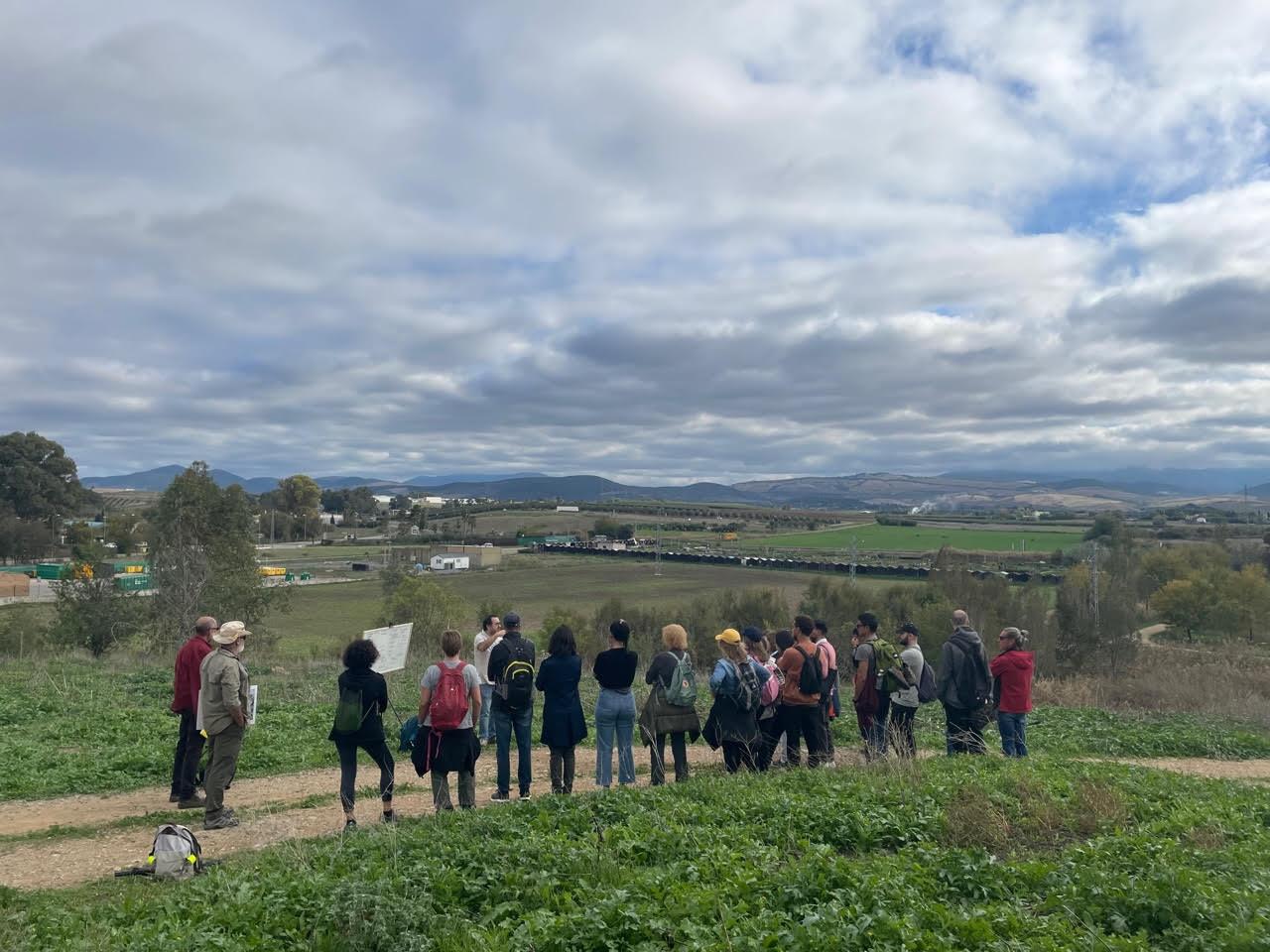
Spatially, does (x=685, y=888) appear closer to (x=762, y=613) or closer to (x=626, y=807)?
(x=626, y=807)

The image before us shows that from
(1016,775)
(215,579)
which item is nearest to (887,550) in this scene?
(215,579)

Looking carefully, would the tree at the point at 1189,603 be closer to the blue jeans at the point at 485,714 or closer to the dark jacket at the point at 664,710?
the blue jeans at the point at 485,714

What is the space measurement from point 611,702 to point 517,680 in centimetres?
102

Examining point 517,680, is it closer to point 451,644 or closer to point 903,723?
point 451,644

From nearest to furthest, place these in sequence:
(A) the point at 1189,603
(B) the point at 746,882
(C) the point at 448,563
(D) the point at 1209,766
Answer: (B) the point at 746,882
(D) the point at 1209,766
(A) the point at 1189,603
(C) the point at 448,563

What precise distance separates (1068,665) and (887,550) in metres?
50.3

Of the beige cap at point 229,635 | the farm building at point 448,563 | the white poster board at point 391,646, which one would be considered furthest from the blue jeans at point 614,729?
the farm building at point 448,563

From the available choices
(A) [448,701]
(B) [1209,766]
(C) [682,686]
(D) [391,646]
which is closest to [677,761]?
(C) [682,686]

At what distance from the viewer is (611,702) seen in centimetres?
901

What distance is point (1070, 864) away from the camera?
5.61 meters

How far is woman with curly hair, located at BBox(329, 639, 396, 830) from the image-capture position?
26.2 ft

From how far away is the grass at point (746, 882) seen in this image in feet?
15.3

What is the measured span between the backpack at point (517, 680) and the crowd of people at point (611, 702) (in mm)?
15

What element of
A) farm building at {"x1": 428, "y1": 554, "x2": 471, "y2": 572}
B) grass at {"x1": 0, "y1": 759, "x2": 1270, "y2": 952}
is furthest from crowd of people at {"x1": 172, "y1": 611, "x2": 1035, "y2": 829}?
farm building at {"x1": 428, "y1": 554, "x2": 471, "y2": 572}
